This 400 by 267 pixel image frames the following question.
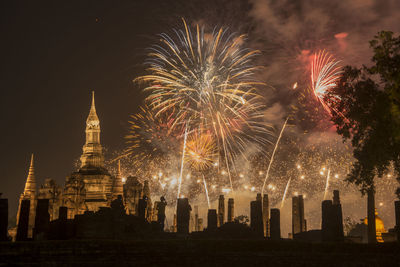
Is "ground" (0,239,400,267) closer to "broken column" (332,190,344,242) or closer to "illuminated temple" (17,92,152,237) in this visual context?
"broken column" (332,190,344,242)

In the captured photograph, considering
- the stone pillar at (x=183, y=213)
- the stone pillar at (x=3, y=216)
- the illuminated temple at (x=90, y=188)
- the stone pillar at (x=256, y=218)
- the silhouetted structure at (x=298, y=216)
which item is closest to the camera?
the stone pillar at (x=3, y=216)

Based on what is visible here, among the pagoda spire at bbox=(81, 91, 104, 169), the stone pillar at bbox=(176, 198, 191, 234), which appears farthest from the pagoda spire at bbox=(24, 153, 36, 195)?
the stone pillar at bbox=(176, 198, 191, 234)

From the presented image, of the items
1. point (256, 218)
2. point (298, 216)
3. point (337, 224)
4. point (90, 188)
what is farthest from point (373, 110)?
point (90, 188)

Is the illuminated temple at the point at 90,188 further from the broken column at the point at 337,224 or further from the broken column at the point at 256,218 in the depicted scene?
the broken column at the point at 337,224

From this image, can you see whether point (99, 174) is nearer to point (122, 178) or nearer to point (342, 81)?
point (122, 178)

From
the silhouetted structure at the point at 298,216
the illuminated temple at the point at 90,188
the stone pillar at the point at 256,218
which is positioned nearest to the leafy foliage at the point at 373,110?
the stone pillar at the point at 256,218

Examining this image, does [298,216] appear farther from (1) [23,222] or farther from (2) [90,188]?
(2) [90,188]

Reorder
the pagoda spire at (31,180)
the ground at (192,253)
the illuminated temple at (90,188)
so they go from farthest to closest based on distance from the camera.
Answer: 1. the pagoda spire at (31,180)
2. the illuminated temple at (90,188)
3. the ground at (192,253)
